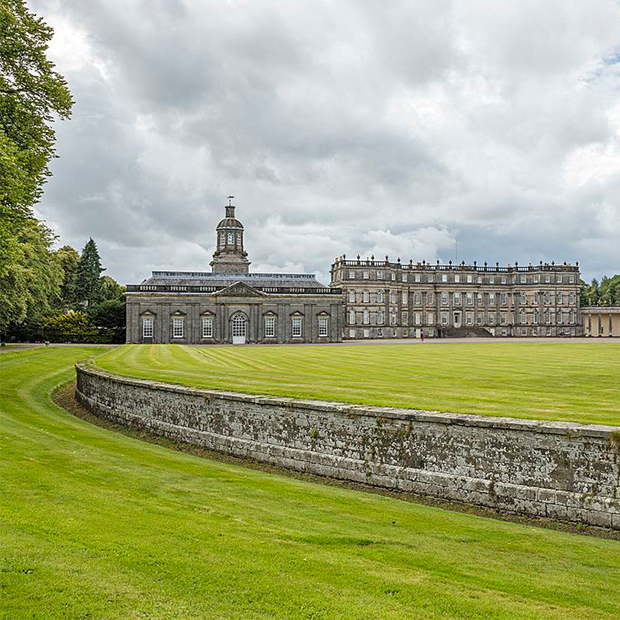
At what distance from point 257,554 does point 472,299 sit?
342ft

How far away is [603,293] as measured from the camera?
138 meters

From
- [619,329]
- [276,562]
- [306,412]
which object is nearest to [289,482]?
[306,412]

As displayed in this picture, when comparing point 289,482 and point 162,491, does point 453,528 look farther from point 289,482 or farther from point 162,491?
point 162,491

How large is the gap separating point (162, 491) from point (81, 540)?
11.2 ft

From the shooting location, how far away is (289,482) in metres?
12.9

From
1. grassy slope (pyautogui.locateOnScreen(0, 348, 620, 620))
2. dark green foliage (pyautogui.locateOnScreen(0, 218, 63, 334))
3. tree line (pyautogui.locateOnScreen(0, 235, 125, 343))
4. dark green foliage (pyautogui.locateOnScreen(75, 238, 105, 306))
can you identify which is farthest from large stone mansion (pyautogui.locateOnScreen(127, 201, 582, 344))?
grassy slope (pyautogui.locateOnScreen(0, 348, 620, 620))

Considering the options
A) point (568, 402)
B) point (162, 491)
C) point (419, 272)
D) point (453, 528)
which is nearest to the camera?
point (453, 528)

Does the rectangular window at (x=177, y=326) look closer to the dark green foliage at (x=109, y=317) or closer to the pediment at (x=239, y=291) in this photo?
the pediment at (x=239, y=291)

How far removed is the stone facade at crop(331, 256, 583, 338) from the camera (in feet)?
334

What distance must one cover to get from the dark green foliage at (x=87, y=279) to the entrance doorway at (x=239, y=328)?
30590 millimetres

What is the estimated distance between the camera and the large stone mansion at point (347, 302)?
230 ft

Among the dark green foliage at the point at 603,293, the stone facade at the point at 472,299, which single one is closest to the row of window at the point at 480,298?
the stone facade at the point at 472,299

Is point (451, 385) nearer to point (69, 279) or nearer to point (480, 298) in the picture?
point (69, 279)

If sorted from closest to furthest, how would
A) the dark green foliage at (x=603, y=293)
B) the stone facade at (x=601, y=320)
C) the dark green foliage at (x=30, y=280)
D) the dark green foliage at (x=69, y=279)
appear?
1. the dark green foliage at (x=30, y=280)
2. the dark green foliage at (x=69, y=279)
3. the stone facade at (x=601, y=320)
4. the dark green foliage at (x=603, y=293)
